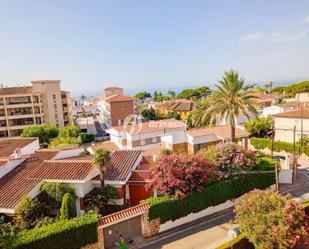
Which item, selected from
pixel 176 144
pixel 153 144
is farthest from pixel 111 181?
pixel 153 144

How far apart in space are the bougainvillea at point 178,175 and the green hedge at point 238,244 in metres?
5.45

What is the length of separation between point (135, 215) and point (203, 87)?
392 ft

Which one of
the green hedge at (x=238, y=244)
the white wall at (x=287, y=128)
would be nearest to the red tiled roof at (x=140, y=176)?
the green hedge at (x=238, y=244)

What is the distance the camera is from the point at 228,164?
23672 mm

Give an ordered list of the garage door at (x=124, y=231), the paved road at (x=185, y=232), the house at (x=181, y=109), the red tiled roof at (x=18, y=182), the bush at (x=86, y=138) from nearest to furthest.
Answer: the garage door at (x=124, y=231) → the paved road at (x=185, y=232) → the red tiled roof at (x=18, y=182) → the bush at (x=86, y=138) → the house at (x=181, y=109)

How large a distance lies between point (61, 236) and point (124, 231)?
4.38 m

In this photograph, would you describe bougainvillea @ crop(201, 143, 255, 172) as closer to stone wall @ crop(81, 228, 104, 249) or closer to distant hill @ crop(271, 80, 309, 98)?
stone wall @ crop(81, 228, 104, 249)

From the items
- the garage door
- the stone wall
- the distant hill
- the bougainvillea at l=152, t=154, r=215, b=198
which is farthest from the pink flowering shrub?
the distant hill

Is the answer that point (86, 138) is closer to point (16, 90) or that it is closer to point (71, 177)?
point (16, 90)

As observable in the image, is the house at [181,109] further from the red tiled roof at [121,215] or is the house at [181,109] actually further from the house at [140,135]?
the red tiled roof at [121,215]

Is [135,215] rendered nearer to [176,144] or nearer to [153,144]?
[176,144]

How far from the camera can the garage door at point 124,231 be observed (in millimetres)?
18205

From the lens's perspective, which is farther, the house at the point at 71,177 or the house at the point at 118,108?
the house at the point at 118,108

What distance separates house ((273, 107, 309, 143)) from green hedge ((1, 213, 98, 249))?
3716 centimetres
